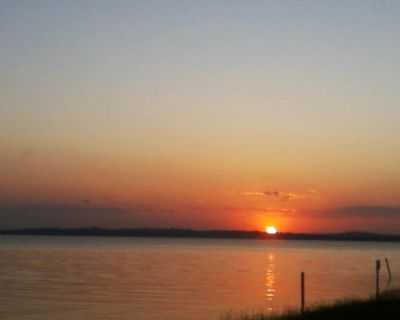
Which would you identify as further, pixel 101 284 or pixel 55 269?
pixel 55 269

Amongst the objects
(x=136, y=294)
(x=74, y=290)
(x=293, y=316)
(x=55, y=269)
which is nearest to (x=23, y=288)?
(x=74, y=290)

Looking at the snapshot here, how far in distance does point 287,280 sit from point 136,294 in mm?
18539

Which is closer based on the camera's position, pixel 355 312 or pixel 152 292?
pixel 355 312

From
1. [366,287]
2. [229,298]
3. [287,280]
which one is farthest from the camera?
[287,280]

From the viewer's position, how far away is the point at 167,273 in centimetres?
6419

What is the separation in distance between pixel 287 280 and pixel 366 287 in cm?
948

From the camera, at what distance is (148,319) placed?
105 ft

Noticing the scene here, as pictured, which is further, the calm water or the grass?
the calm water

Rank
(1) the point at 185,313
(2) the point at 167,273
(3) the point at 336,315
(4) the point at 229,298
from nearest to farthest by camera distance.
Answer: (3) the point at 336,315 → (1) the point at 185,313 → (4) the point at 229,298 → (2) the point at 167,273

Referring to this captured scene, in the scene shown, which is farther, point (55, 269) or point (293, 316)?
point (55, 269)

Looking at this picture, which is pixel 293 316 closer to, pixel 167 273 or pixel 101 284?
pixel 101 284

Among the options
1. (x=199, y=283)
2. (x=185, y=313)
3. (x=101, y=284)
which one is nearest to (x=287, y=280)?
(x=199, y=283)

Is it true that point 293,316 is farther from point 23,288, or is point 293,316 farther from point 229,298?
point 23,288

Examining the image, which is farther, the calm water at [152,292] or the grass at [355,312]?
the calm water at [152,292]
